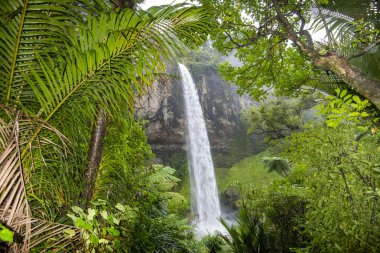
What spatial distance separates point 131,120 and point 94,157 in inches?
27.1

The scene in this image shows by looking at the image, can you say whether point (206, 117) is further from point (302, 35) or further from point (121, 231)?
point (121, 231)

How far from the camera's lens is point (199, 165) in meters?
19.3

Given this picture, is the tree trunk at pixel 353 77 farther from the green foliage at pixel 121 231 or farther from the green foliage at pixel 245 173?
the green foliage at pixel 245 173

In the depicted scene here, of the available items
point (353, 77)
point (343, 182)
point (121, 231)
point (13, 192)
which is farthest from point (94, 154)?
point (343, 182)

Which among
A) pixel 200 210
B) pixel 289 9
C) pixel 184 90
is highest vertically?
pixel 184 90

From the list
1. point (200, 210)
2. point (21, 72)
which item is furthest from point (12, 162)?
point (200, 210)

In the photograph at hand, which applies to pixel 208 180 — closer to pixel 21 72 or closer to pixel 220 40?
pixel 220 40

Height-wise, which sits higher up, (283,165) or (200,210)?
(283,165)

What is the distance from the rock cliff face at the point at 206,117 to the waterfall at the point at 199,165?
91cm

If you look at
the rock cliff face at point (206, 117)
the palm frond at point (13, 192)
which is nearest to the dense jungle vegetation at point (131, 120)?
the palm frond at point (13, 192)

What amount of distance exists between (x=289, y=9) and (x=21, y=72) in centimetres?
416

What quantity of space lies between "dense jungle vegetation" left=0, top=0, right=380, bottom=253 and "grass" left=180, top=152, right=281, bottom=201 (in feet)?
43.6

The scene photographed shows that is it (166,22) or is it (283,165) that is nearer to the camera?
(166,22)

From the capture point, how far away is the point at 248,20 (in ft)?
14.0
